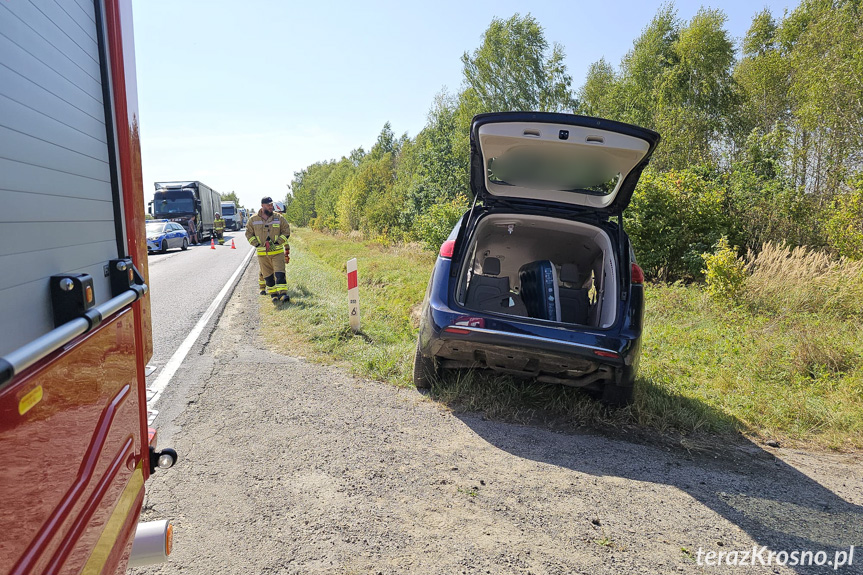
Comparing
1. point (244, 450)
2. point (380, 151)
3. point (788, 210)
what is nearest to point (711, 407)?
point (244, 450)

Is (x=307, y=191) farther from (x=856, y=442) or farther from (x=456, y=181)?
(x=856, y=442)

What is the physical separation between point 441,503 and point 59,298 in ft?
7.29

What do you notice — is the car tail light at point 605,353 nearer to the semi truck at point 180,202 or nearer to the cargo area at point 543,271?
the cargo area at point 543,271

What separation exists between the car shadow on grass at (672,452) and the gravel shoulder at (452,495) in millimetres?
15

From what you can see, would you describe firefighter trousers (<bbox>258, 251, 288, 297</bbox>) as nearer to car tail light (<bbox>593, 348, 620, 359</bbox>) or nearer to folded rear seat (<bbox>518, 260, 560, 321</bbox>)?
folded rear seat (<bbox>518, 260, 560, 321</bbox>)

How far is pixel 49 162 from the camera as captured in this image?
4.43ft

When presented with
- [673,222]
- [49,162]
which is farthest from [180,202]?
[49,162]

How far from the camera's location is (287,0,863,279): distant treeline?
455 inches

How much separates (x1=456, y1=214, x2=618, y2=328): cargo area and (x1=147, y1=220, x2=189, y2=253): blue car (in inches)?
757

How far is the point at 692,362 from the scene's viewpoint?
575 cm

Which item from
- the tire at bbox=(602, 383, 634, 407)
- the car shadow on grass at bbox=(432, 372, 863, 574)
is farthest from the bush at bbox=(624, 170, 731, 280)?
the tire at bbox=(602, 383, 634, 407)

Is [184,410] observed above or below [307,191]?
below

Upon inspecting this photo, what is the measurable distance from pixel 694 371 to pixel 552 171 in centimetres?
270

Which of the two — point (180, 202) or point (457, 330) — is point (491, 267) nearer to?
point (457, 330)
